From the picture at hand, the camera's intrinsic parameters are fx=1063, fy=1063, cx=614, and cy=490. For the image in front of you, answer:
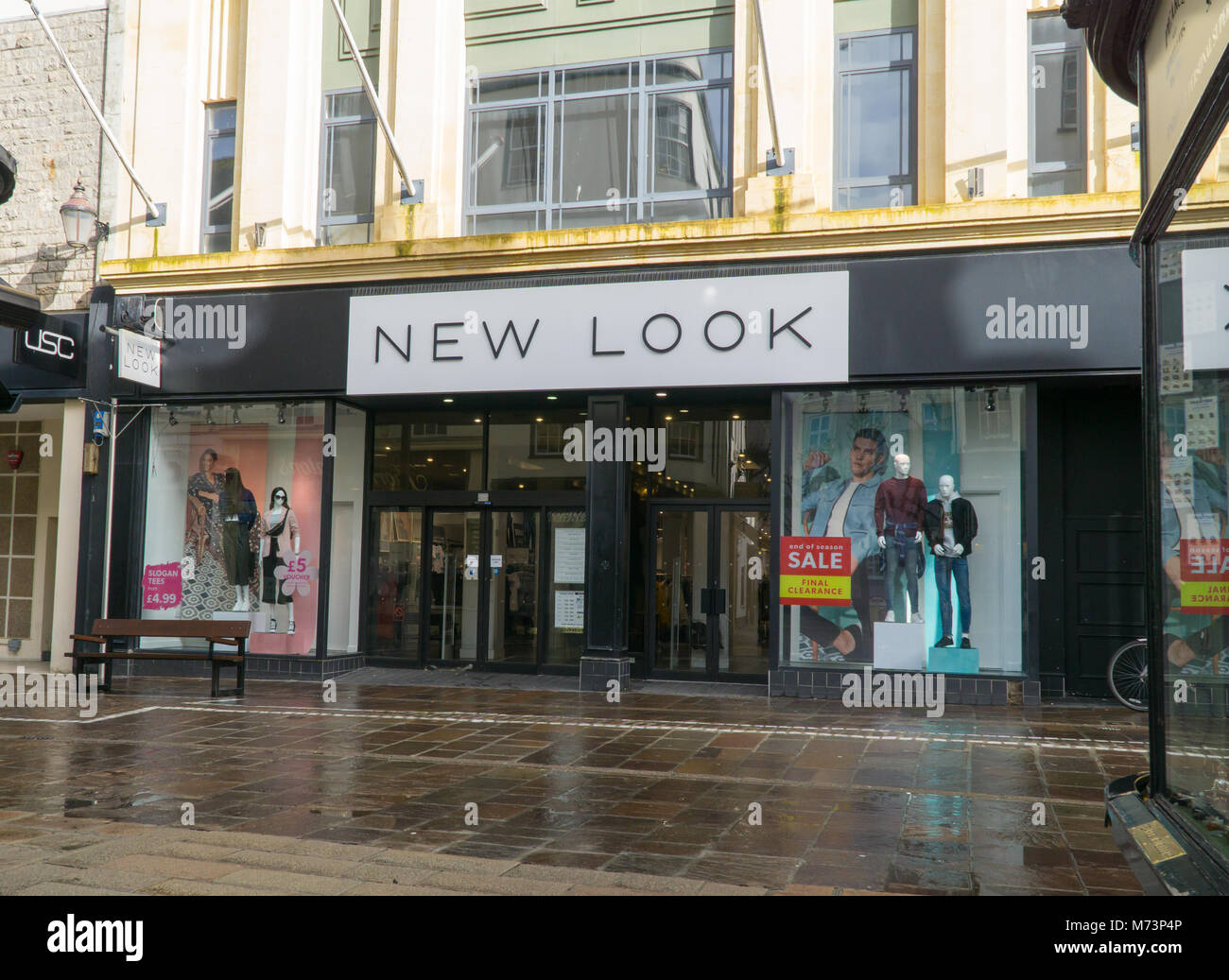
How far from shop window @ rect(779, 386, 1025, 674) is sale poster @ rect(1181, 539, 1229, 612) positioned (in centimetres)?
789

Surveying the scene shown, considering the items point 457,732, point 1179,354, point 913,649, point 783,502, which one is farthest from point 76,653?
point 1179,354

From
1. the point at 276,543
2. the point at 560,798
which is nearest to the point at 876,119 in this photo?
the point at 560,798

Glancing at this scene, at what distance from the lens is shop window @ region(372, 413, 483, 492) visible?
1440 cm

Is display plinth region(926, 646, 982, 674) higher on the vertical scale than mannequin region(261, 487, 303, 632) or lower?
lower

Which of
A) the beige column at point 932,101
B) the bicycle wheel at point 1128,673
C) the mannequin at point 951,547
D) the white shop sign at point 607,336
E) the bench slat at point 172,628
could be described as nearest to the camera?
the bicycle wheel at point 1128,673

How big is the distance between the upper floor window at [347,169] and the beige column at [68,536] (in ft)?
14.0

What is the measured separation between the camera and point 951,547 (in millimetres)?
11859

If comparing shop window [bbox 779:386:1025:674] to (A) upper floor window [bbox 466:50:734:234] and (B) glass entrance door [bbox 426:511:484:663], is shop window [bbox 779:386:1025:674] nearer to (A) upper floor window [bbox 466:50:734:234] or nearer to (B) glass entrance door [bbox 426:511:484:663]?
(A) upper floor window [bbox 466:50:734:234]

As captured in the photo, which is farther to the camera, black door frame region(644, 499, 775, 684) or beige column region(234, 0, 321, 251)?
beige column region(234, 0, 321, 251)

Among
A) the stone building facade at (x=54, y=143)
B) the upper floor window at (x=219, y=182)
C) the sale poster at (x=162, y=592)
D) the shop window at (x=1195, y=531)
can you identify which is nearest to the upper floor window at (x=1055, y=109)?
the shop window at (x=1195, y=531)

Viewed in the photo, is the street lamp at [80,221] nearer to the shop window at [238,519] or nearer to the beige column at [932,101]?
the shop window at [238,519]

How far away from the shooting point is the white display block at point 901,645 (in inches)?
465

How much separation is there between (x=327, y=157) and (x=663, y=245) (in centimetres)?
523

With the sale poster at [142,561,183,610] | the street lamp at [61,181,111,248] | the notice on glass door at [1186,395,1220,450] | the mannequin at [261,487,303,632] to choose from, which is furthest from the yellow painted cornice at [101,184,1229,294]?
the notice on glass door at [1186,395,1220,450]
